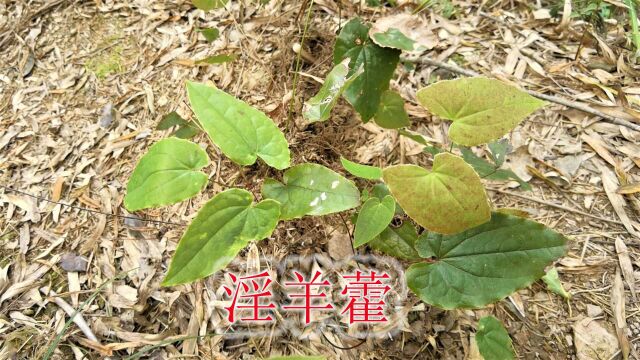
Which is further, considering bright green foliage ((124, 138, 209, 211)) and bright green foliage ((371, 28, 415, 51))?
bright green foliage ((371, 28, 415, 51))

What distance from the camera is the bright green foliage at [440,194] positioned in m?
0.94

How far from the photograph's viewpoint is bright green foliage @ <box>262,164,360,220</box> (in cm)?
108

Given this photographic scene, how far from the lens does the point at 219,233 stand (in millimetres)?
990

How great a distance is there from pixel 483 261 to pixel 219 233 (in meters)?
0.59

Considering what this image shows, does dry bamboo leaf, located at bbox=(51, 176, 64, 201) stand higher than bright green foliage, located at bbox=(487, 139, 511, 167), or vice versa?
bright green foliage, located at bbox=(487, 139, 511, 167)

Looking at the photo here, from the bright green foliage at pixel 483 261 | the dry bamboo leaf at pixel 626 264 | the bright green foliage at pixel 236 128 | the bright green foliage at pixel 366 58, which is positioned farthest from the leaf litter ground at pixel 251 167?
the bright green foliage at pixel 236 128

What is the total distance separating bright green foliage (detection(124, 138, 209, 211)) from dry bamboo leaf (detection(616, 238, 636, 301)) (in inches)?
45.1

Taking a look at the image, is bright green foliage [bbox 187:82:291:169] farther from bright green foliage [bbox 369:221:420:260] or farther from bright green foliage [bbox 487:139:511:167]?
bright green foliage [bbox 487:139:511:167]

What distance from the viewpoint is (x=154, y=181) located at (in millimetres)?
1039

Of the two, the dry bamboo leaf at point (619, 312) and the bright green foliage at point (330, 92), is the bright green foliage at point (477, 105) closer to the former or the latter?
the bright green foliage at point (330, 92)

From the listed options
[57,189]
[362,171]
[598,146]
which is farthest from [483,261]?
[57,189]

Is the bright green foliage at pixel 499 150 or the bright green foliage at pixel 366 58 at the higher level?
the bright green foliage at pixel 366 58

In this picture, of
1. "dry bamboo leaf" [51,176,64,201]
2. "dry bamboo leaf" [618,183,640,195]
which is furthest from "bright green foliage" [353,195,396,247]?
"dry bamboo leaf" [51,176,64,201]

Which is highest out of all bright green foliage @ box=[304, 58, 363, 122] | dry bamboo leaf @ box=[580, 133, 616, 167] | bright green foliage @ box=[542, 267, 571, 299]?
bright green foliage @ box=[304, 58, 363, 122]
